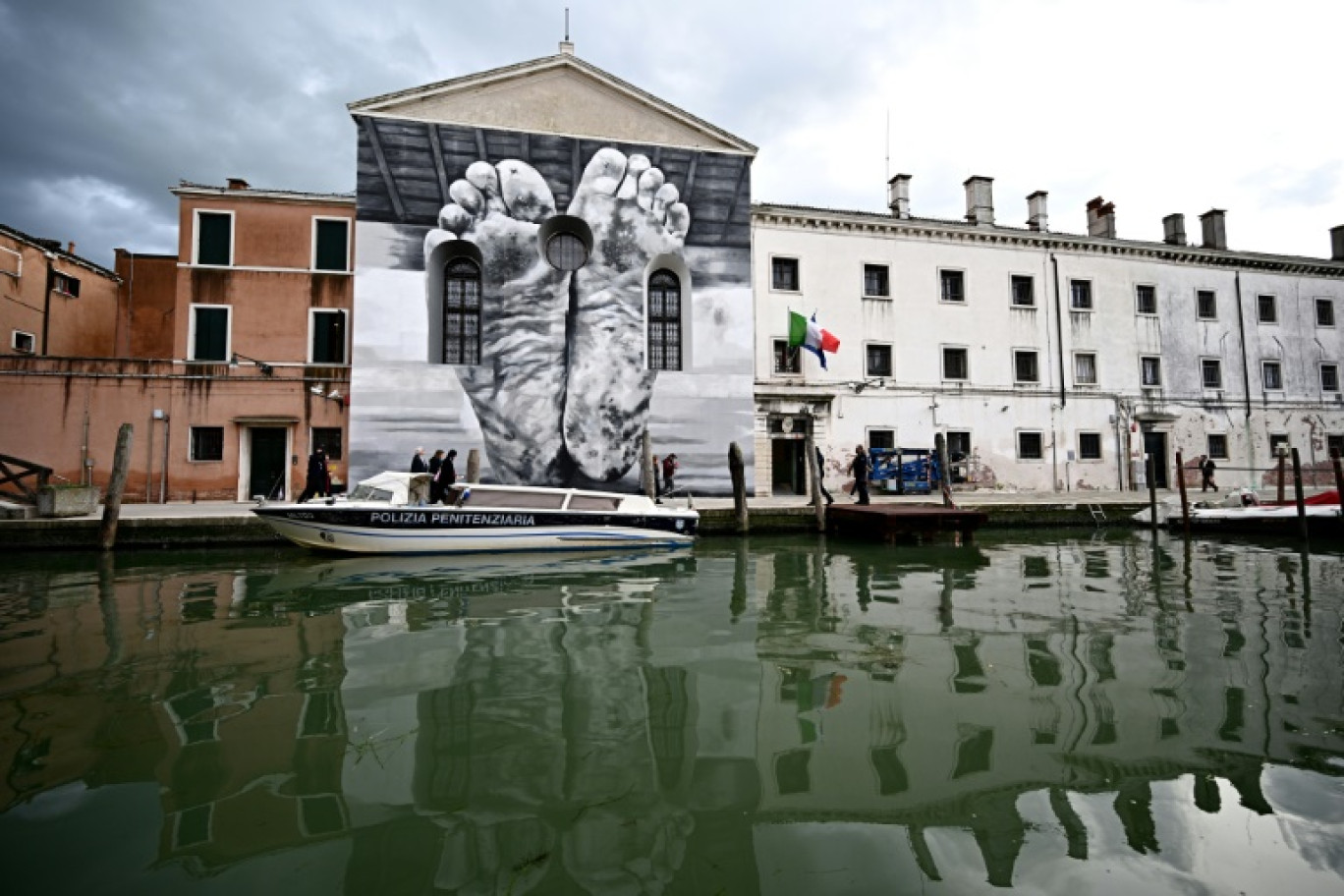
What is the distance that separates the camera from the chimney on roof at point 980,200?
2361 cm

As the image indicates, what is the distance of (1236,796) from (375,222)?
1999 cm

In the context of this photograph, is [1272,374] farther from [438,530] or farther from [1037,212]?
[438,530]

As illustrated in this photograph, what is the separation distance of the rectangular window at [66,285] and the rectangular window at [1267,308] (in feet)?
143

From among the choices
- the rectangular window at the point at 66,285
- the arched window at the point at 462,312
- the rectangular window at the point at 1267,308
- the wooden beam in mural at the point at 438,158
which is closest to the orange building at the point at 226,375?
the rectangular window at the point at 66,285

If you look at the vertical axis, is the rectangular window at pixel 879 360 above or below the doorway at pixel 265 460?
above

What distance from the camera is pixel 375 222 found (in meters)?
17.9

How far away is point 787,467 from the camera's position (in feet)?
80.4

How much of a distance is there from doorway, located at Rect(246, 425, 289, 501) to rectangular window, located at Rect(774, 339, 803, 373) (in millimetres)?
14788

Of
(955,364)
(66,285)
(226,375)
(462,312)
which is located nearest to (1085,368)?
(955,364)

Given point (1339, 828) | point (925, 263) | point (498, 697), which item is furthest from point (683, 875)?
point (925, 263)

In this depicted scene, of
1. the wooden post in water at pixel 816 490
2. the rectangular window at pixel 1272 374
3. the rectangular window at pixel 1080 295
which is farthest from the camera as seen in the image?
the rectangular window at pixel 1272 374

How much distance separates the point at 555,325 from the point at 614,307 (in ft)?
5.99

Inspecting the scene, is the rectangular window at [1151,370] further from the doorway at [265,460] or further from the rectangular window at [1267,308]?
the doorway at [265,460]

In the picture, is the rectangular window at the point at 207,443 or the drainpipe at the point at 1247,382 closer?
the rectangular window at the point at 207,443
